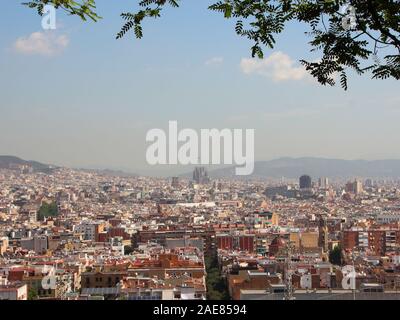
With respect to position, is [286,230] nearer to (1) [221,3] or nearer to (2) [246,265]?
(2) [246,265]

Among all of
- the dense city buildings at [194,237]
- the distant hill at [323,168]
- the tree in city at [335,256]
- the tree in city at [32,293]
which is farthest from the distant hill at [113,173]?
the tree in city at [32,293]

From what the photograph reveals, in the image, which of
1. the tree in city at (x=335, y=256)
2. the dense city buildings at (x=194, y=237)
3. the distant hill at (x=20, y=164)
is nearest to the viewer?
the dense city buildings at (x=194, y=237)

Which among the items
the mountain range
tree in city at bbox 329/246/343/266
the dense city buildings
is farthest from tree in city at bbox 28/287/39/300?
the mountain range

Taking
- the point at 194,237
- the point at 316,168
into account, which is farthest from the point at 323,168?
the point at 194,237

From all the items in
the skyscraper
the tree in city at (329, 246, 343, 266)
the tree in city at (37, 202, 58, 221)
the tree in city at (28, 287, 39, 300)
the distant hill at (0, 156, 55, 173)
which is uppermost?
the distant hill at (0, 156, 55, 173)

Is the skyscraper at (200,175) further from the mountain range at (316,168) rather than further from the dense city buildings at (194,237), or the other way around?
the mountain range at (316,168)

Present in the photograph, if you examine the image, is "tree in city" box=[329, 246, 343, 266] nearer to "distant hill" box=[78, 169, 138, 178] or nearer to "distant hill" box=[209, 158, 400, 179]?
"distant hill" box=[209, 158, 400, 179]

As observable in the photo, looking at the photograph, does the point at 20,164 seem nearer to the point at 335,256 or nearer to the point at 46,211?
the point at 46,211
